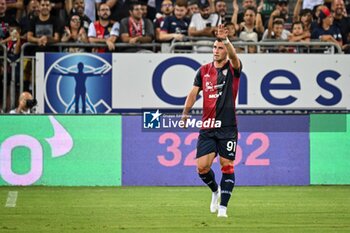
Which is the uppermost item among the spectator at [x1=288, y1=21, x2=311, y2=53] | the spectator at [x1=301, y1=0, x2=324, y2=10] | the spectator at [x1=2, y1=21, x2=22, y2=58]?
the spectator at [x1=301, y1=0, x2=324, y2=10]

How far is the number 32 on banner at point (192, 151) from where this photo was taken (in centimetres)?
1958

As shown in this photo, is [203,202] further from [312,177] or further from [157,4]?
[157,4]

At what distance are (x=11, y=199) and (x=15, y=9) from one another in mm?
7581

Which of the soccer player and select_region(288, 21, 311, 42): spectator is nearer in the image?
the soccer player

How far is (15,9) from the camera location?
2241 centimetres

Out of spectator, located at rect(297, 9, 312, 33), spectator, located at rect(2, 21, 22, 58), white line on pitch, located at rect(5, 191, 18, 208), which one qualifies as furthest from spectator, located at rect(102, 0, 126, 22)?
white line on pitch, located at rect(5, 191, 18, 208)

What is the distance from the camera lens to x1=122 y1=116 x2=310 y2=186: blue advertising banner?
19.5 meters

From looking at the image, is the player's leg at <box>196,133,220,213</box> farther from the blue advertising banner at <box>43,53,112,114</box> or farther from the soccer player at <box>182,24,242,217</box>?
the blue advertising banner at <box>43,53,112,114</box>

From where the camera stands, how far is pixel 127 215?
13.3 meters

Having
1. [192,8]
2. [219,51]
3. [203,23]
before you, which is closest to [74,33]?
[192,8]

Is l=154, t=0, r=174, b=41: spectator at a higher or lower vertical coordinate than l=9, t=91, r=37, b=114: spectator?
higher

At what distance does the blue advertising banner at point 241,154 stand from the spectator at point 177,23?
3200 millimetres

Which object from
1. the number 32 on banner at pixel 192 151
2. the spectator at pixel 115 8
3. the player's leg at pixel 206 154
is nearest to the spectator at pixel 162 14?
the spectator at pixel 115 8

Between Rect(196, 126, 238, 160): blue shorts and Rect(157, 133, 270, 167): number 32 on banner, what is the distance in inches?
227
